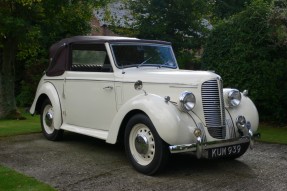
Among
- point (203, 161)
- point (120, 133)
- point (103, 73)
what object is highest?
point (103, 73)

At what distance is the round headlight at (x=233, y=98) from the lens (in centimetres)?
637

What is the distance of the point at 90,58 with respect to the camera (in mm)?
7410

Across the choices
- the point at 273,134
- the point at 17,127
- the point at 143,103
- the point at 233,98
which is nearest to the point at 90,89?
the point at 143,103

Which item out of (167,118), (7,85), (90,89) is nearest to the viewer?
(167,118)

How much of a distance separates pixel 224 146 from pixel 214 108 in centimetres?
59

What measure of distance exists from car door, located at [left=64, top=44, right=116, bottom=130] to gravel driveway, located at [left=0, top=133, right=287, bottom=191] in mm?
595

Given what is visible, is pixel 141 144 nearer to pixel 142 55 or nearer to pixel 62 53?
pixel 142 55

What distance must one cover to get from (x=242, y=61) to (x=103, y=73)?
5.20 meters

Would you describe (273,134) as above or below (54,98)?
below

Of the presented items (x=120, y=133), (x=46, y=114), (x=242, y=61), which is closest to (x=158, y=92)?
(x=120, y=133)

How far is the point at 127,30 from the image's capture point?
61.7 ft

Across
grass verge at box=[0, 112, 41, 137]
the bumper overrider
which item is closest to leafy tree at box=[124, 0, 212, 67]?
grass verge at box=[0, 112, 41, 137]

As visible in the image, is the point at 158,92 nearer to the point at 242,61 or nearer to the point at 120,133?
the point at 120,133

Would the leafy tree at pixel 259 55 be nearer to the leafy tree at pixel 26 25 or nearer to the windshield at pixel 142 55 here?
the windshield at pixel 142 55
